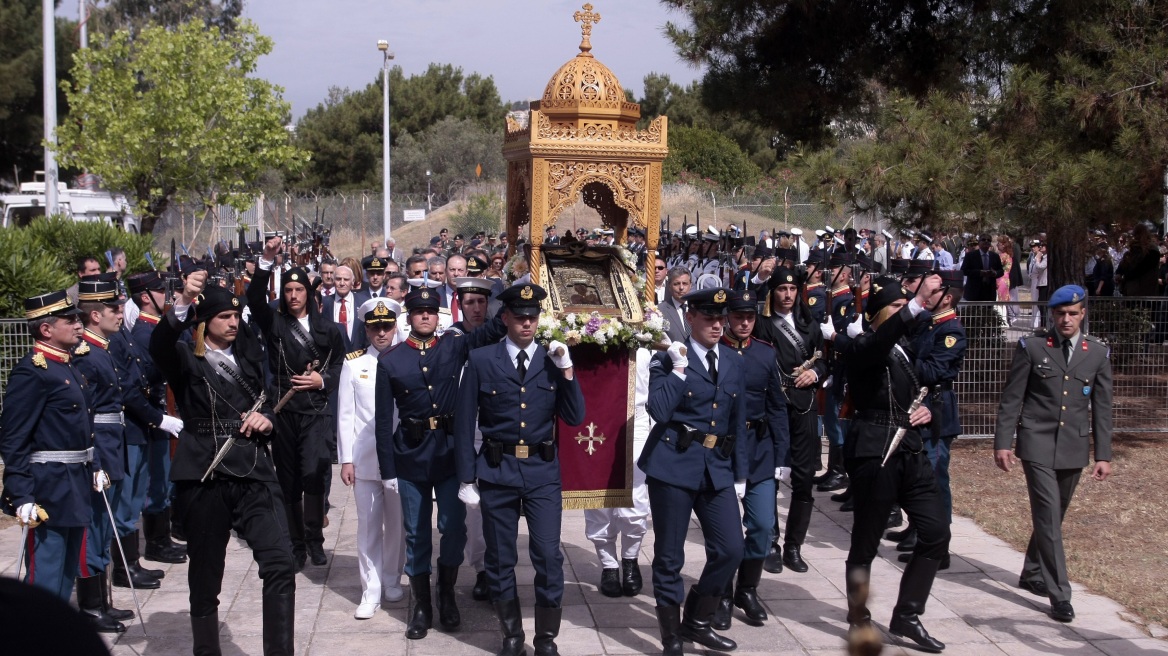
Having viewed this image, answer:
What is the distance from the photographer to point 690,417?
6.32 meters

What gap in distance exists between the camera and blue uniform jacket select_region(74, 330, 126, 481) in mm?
6852

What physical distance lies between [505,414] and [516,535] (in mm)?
650

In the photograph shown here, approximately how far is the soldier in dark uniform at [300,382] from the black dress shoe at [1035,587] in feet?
15.5

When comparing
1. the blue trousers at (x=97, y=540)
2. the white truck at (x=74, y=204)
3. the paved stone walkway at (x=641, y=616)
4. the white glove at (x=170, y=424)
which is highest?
the white truck at (x=74, y=204)

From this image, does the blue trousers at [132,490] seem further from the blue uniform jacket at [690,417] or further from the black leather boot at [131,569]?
the blue uniform jacket at [690,417]

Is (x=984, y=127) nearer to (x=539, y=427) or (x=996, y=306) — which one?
(x=996, y=306)

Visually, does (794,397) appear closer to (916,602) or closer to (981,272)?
(916,602)

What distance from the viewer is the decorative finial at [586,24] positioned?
826cm

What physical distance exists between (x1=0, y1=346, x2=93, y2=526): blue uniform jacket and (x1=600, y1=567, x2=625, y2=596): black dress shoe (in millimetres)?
3110

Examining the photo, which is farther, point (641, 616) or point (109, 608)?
point (641, 616)

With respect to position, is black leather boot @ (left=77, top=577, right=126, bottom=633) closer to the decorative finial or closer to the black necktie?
the black necktie

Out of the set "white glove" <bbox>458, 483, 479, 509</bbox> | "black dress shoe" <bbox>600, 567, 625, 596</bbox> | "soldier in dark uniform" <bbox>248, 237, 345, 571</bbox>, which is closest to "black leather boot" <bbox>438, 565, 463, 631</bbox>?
"white glove" <bbox>458, 483, 479, 509</bbox>

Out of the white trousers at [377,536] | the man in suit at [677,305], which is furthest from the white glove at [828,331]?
the white trousers at [377,536]

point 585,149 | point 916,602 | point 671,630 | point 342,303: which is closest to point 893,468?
point 916,602
